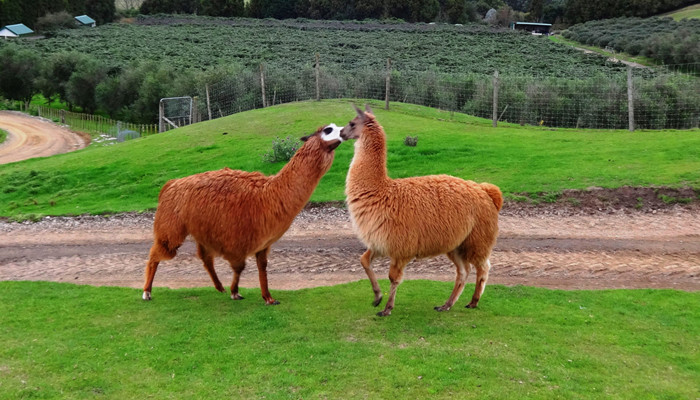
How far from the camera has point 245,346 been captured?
638cm

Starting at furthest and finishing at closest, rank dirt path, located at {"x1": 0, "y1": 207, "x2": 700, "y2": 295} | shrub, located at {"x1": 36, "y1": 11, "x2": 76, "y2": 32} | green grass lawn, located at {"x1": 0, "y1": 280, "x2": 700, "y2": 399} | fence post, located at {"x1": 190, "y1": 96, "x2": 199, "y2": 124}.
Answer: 1. shrub, located at {"x1": 36, "y1": 11, "x2": 76, "y2": 32}
2. fence post, located at {"x1": 190, "y1": 96, "x2": 199, "y2": 124}
3. dirt path, located at {"x1": 0, "y1": 207, "x2": 700, "y2": 295}
4. green grass lawn, located at {"x1": 0, "y1": 280, "x2": 700, "y2": 399}

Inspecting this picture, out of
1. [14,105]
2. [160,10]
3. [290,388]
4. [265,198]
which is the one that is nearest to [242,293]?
[265,198]

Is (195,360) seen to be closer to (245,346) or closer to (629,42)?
(245,346)

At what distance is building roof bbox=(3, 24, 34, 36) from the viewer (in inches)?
3211

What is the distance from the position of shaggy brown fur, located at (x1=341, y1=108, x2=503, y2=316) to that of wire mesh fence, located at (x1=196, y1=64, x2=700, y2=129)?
14.8 metres

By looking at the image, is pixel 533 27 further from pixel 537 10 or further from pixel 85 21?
pixel 85 21

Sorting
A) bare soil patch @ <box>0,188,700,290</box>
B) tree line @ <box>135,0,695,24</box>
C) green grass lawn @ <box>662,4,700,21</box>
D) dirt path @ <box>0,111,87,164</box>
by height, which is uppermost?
tree line @ <box>135,0,695,24</box>

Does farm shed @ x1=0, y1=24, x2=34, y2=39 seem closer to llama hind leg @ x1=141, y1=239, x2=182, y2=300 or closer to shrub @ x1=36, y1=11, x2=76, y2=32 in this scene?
shrub @ x1=36, y1=11, x2=76, y2=32

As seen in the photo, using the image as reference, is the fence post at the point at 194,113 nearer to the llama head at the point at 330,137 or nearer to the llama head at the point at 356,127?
the llama head at the point at 330,137

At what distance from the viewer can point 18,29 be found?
82875 millimetres

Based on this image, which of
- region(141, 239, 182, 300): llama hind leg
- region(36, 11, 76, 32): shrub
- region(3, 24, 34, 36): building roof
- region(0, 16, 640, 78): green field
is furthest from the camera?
region(36, 11, 76, 32): shrub

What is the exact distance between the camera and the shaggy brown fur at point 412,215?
7168mm

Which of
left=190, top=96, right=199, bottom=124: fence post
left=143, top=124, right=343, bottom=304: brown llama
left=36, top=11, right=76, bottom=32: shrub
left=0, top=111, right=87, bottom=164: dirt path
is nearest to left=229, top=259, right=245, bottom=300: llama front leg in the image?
left=143, top=124, right=343, bottom=304: brown llama

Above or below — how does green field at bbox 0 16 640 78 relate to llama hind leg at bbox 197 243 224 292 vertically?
above
